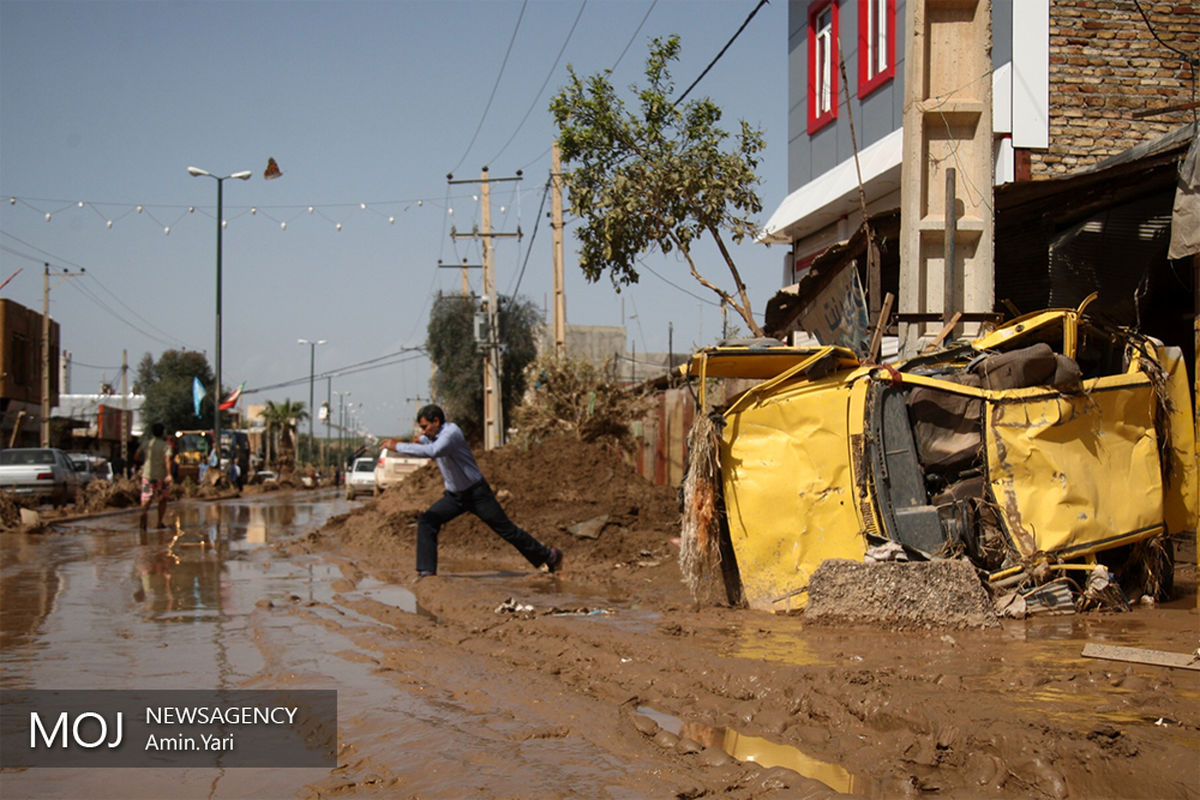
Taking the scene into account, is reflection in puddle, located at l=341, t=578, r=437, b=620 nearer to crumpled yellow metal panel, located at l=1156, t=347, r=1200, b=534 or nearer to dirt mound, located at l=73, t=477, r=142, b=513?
crumpled yellow metal panel, located at l=1156, t=347, r=1200, b=534

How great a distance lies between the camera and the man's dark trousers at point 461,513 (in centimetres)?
980

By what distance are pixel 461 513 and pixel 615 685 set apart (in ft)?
17.0

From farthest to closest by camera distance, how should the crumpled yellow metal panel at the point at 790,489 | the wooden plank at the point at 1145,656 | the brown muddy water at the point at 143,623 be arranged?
1. the crumpled yellow metal panel at the point at 790,489
2. the wooden plank at the point at 1145,656
3. the brown muddy water at the point at 143,623

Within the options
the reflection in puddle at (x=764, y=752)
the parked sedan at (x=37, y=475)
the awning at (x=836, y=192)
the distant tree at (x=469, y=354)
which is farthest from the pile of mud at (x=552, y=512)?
the distant tree at (x=469, y=354)

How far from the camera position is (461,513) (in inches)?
394

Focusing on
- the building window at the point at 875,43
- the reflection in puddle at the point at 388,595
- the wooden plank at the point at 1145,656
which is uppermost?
the building window at the point at 875,43

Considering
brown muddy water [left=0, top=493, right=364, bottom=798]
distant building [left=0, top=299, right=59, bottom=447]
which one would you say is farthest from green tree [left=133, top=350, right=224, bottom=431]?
brown muddy water [left=0, top=493, right=364, bottom=798]

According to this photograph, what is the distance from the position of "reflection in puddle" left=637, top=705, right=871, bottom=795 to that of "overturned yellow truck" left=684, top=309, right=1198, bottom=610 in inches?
98.9

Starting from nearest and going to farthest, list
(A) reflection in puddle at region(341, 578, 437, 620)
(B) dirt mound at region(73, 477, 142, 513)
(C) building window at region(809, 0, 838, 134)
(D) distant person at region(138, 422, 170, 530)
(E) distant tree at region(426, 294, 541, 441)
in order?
(A) reflection in puddle at region(341, 578, 437, 620), (C) building window at region(809, 0, 838, 134), (D) distant person at region(138, 422, 170, 530), (B) dirt mound at region(73, 477, 142, 513), (E) distant tree at region(426, 294, 541, 441)

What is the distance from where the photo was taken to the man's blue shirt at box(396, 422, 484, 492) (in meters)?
9.70

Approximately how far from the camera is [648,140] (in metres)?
14.0

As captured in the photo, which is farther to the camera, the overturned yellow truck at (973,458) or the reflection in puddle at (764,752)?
the overturned yellow truck at (973,458)

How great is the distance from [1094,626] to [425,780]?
4.10 metres

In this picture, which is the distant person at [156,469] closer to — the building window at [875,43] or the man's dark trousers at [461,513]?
the man's dark trousers at [461,513]
